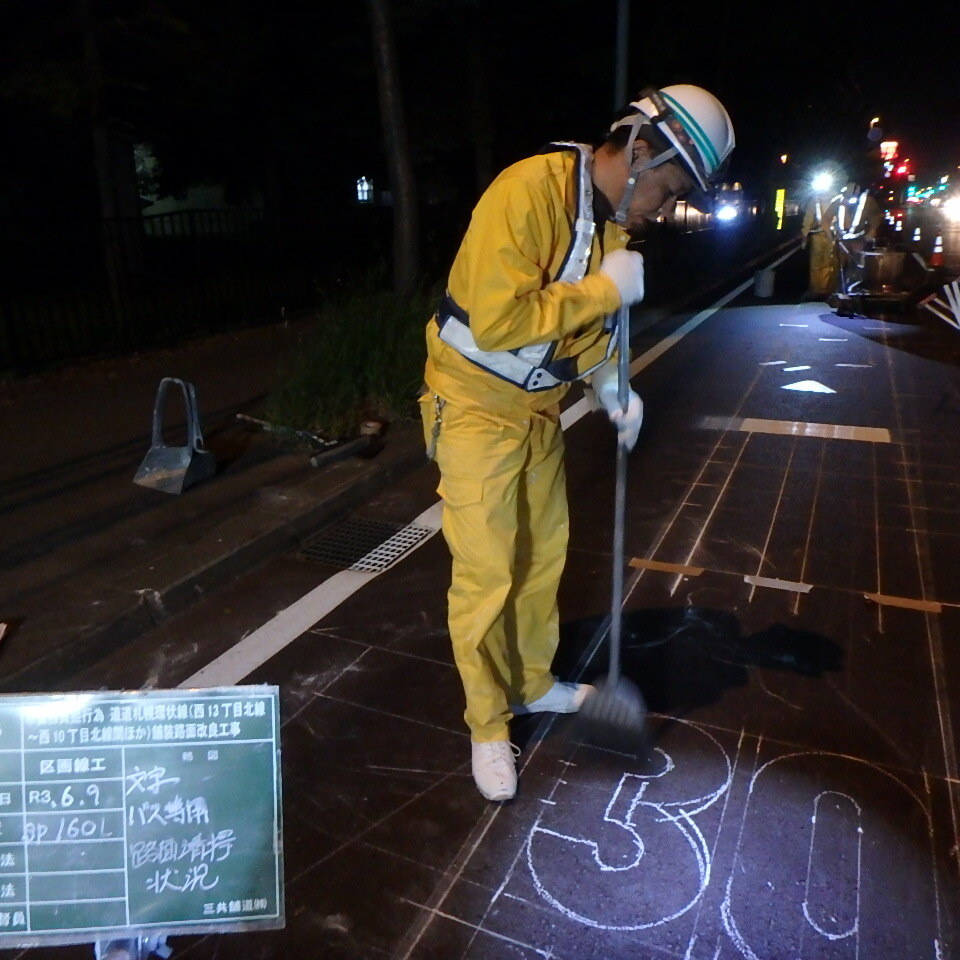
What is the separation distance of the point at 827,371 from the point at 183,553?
304 inches

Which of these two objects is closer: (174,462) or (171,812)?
(171,812)

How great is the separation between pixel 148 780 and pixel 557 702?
179cm

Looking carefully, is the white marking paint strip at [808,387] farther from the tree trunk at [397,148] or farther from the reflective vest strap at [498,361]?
the reflective vest strap at [498,361]

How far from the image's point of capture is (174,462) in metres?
5.52

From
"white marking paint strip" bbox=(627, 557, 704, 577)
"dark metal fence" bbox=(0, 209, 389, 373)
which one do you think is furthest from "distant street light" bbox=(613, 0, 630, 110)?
"dark metal fence" bbox=(0, 209, 389, 373)

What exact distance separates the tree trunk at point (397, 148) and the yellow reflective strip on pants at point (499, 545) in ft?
21.4

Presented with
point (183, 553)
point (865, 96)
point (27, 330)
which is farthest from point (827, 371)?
point (865, 96)

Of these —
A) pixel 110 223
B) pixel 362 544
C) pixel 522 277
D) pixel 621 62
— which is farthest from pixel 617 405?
pixel 110 223

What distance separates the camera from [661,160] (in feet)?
8.77

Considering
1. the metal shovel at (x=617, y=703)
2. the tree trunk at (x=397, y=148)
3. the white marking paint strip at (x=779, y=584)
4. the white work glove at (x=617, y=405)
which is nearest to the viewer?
the white work glove at (x=617, y=405)

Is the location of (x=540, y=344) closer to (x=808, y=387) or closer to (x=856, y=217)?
(x=808, y=387)

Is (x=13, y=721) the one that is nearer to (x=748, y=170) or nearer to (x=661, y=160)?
(x=661, y=160)

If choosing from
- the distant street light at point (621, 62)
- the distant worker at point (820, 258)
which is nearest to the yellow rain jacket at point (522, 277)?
the distant street light at point (621, 62)

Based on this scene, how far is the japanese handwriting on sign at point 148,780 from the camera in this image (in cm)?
204
